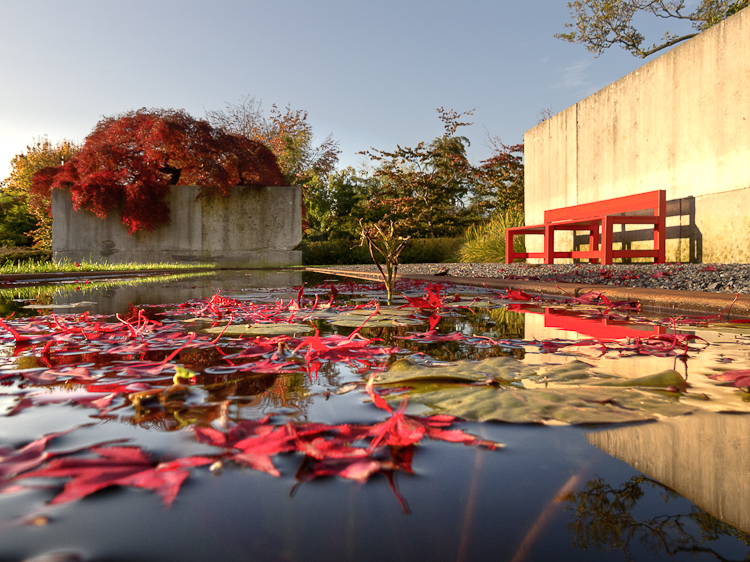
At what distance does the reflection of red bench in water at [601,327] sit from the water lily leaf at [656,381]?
0.68m

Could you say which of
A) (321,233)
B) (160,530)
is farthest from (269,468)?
(321,233)

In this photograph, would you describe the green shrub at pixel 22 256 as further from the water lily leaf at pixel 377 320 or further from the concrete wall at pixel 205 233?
the water lily leaf at pixel 377 320

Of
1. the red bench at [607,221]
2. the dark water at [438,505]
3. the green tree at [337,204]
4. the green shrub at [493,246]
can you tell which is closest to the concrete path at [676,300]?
the dark water at [438,505]

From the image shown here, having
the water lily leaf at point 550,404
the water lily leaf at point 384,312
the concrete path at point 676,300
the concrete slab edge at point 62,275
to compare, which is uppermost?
the concrete slab edge at point 62,275

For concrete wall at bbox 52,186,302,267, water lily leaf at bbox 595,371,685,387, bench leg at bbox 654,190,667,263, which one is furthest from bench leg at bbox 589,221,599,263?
water lily leaf at bbox 595,371,685,387

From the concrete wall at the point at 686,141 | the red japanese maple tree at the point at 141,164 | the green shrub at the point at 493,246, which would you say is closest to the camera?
the concrete wall at the point at 686,141

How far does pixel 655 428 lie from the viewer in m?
0.72

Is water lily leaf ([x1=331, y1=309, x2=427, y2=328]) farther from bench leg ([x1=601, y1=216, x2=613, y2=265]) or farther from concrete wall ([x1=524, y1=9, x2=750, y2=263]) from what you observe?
concrete wall ([x1=524, y1=9, x2=750, y2=263])

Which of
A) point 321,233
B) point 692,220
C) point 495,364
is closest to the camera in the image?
point 495,364

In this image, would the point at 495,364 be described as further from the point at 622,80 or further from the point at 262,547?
the point at 622,80

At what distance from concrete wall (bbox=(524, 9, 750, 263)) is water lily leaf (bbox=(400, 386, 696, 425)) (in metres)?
5.77

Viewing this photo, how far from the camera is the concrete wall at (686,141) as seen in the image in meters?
5.43

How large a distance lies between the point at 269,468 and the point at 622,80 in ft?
28.2

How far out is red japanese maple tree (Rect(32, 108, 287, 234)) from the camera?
10.9 meters
